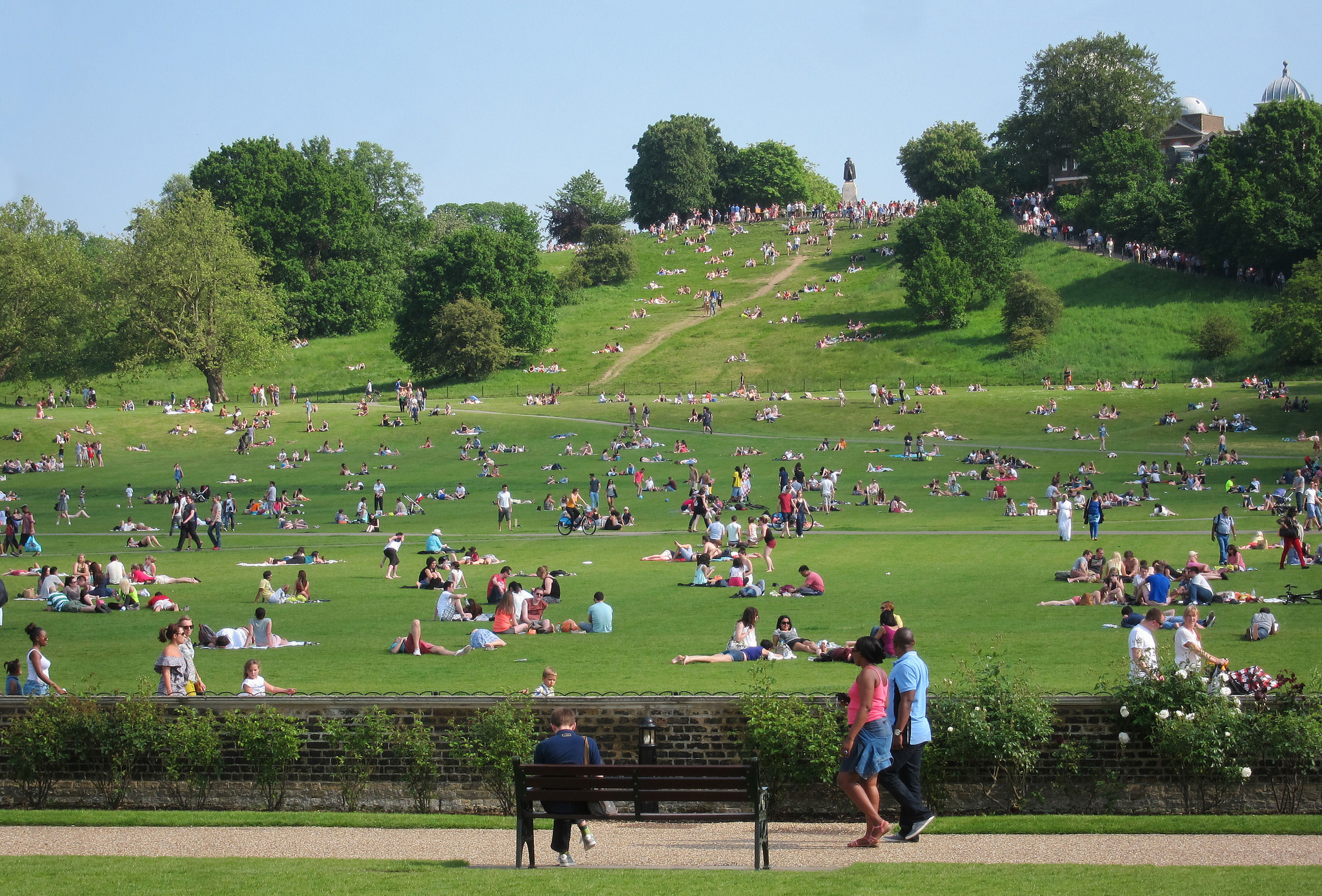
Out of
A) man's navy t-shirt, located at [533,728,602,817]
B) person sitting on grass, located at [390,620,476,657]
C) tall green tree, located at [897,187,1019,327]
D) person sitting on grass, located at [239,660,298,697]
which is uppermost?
tall green tree, located at [897,187,1019,327]

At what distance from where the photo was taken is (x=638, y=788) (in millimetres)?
9789

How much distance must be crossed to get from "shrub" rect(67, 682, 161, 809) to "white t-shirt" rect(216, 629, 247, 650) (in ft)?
24.5

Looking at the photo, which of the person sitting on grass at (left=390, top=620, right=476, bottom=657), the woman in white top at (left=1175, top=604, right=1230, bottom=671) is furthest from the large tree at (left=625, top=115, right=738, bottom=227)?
the woman in white top at (left=1175, top=604, right=1230, bottom=671)

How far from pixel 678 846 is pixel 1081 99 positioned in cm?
10744

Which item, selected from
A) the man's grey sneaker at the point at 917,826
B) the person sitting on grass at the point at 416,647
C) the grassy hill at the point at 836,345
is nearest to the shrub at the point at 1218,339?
the grassy hill at the point at 836,345

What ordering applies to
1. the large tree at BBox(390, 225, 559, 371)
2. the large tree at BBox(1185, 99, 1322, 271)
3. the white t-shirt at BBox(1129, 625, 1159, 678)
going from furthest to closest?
the large tree at BBox(390, 225, 559, 371) → the large tree at BBox(1185, 99, 1322, 271) → the white t-shirt at BBox(1129, 625, 1159, 678)

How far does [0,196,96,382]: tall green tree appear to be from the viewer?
71062mm

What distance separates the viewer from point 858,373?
3022 inches

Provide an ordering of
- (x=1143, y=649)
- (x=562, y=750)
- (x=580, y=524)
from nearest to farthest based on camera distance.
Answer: (x=562, y=750) → (x=1143, y=649) → (x=580, y=524)

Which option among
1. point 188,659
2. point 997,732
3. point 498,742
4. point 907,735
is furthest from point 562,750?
point 188,659

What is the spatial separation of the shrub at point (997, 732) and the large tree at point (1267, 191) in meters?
75.0

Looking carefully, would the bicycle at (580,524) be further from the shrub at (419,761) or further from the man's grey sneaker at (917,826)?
the man's grey sneaker at (917,826)

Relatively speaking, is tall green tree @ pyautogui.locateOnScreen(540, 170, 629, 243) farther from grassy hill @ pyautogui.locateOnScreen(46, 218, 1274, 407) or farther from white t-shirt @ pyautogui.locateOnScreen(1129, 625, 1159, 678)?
white t-shirt @ pyautogui.locateOnScreen(1129, 625, 1159, 678)

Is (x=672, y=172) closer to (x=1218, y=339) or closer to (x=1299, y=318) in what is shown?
(x=1218, y=339)
